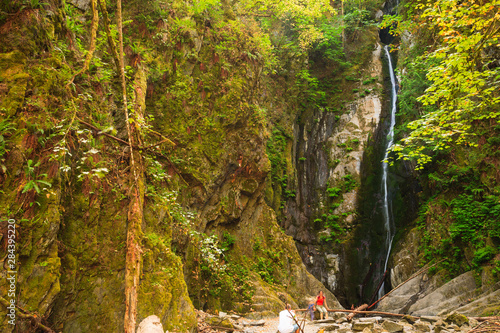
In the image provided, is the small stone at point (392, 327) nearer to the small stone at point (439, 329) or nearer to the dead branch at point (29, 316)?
the small stone at point (439, 329)

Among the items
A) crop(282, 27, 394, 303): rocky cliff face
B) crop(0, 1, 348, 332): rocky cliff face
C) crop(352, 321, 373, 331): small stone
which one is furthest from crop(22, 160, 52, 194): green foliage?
crop(282, 27, 394, 303): rocky cliff face

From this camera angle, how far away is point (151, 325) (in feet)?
12.6

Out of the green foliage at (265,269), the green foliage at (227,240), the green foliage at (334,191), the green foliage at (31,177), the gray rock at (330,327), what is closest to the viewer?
the green foliage at (31,177)

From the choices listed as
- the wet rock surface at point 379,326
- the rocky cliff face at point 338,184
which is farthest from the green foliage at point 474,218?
the rocky cliff face at point 338,184

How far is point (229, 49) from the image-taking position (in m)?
10.2

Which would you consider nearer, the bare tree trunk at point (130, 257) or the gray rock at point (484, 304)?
the bare tree trunk at point (130, 257)

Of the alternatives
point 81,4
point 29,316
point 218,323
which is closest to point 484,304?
point 218,323

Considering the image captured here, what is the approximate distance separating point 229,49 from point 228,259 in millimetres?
7633

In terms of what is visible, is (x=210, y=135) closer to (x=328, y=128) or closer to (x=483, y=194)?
(x=483, y=194)

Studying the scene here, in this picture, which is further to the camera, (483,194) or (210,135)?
(483,194)

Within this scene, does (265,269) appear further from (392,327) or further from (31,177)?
(31,177)

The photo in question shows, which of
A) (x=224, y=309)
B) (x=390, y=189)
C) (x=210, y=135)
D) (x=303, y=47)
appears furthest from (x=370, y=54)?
(x=224, y=309)

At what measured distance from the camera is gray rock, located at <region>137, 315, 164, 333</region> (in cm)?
377

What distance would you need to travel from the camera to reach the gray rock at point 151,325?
12.4 feet
